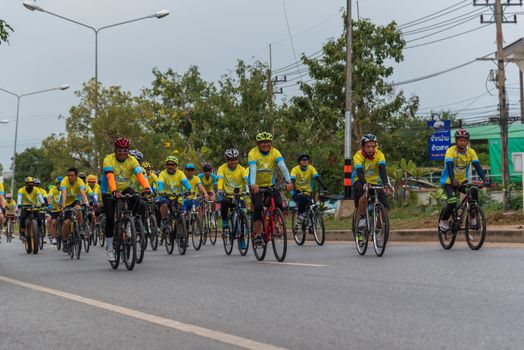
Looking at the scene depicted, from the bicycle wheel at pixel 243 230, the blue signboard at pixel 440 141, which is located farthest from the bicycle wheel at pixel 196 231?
the blue signboard at pixel 440 141

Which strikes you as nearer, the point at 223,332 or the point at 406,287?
the point at 223,332

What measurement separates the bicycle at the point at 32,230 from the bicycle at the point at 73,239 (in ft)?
6.97

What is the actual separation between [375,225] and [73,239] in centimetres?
671

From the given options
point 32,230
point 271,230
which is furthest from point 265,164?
point 32,230

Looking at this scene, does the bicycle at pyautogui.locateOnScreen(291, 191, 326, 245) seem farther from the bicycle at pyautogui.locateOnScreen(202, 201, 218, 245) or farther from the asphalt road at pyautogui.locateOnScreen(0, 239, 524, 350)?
the asphalt road at pyautogui.locateOnScreen(0, 239, 524, 350)

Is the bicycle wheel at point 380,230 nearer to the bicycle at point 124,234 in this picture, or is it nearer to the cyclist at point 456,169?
the cyclist at point 456,169

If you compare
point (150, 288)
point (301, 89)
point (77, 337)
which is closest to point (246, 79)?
point (301, 89)

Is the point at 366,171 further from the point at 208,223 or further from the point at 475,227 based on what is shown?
the point at 208,223

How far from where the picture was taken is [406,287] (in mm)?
7977

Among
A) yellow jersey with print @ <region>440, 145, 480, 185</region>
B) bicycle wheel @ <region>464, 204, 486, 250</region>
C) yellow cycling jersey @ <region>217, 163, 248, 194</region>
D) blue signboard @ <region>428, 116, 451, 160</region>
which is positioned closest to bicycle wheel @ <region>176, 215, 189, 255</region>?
yellow cycling jersey @ <region>217, 163, 248, 194</region>

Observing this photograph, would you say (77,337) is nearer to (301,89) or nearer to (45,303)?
(45,303)

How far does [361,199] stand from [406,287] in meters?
4.67

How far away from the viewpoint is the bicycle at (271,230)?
Answer: 11.8m

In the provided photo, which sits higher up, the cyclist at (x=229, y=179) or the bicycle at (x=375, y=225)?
the cyclist at (x=229, y=179)
